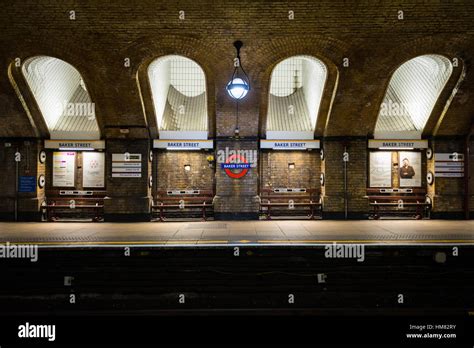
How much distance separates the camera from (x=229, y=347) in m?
4.64

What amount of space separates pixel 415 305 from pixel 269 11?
761cm

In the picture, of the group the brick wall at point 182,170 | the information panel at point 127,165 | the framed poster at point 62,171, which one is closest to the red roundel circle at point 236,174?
the brick wall at point 182,170

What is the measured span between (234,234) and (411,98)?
352 inches

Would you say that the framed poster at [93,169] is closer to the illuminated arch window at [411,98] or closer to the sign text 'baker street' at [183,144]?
the sign text 'baker street' at [183,144]

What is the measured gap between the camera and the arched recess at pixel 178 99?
1111 centimetres

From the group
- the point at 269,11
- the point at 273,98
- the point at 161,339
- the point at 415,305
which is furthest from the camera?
the point at 273,98

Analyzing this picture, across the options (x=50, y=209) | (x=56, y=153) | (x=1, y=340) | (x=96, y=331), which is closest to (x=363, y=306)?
(x=96, y=331)

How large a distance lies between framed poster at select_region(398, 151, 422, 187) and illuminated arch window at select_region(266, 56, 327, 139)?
377 cm

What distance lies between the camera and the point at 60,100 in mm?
11727

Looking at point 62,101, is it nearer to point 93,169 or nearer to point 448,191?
point 93,169

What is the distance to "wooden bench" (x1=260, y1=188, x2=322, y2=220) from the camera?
37.7ft

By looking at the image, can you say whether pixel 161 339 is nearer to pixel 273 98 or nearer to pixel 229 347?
pixel 229 347

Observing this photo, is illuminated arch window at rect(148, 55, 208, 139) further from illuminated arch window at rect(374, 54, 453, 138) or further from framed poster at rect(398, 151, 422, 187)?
framed poster at rect(398, 151, 422, 187)

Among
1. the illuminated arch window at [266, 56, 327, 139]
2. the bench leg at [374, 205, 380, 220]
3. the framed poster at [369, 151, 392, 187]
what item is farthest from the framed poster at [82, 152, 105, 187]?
the framed poster at [369, 151, 392, 187]
